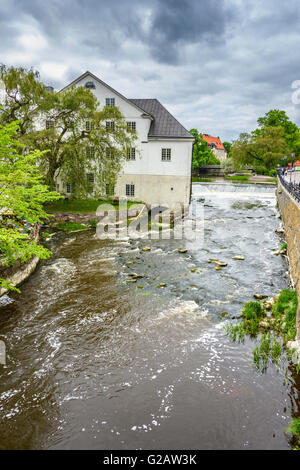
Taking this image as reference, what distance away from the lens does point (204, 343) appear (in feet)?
30.6

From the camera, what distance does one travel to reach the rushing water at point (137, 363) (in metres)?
6.37

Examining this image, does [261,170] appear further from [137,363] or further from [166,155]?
[137,363]

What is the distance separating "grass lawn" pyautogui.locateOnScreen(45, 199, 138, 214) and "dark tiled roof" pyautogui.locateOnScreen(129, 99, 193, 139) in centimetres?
790

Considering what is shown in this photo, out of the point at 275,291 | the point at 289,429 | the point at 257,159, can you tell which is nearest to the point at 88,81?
the point at 275,291

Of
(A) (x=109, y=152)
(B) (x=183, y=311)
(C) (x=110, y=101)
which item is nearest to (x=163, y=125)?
(C) (x=110, y=101)

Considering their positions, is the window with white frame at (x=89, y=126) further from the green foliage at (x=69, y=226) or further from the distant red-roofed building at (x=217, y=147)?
the distant red-roofed building at (x=217, y=147)

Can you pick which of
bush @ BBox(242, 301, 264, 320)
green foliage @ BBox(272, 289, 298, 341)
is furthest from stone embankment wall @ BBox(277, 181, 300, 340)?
bush @ BBox(242, 301, 264, 320)

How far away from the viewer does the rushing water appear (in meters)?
6.37

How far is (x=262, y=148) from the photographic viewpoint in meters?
58.4

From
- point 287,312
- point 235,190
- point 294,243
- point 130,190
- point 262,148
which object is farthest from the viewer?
point 262,148

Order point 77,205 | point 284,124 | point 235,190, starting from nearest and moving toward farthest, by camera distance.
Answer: point 77,205
point 235,190
point 284,124

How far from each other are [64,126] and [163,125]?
10675 millimetres

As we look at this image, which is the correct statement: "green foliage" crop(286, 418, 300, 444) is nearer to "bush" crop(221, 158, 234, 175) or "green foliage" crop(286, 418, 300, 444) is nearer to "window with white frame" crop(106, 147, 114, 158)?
"window with white frame" crop(106, 147, 114, 158)

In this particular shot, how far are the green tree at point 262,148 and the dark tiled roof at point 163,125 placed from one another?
107 feet
